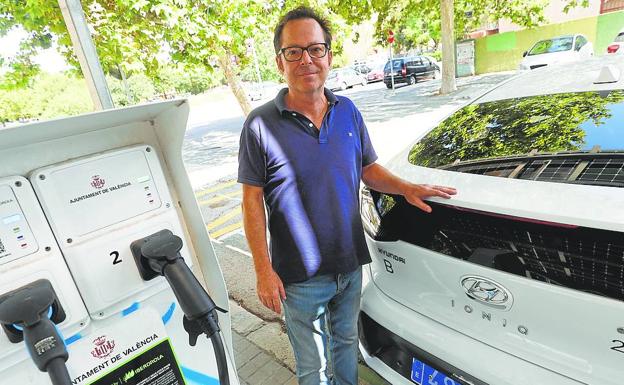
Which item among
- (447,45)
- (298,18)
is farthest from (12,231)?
(447,45)

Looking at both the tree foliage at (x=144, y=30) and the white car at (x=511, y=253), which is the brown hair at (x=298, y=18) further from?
the tree foliage at (x=144, y=30)

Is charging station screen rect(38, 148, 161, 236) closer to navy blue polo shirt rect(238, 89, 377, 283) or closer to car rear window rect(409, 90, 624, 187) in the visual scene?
navy blue polo shirt rect(238, 89, 377, 283)

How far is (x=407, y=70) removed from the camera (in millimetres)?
18844

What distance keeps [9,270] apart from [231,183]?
650 centimetres

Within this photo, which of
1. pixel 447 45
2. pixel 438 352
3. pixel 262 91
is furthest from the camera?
pixel 262 91

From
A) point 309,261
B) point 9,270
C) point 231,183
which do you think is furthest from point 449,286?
point 231,183

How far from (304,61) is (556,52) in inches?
569

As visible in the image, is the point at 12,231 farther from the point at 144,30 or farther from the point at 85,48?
the point at 144,30

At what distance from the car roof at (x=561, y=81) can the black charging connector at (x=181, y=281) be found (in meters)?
1.91

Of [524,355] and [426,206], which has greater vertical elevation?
[426,206]

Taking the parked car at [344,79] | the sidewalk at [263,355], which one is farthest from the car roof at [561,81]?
the parked car at [344,79]

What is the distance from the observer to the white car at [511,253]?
1.09m

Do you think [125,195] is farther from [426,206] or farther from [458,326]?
[458,326]

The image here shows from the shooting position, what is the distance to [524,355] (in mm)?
1237
